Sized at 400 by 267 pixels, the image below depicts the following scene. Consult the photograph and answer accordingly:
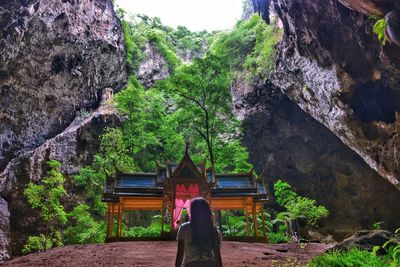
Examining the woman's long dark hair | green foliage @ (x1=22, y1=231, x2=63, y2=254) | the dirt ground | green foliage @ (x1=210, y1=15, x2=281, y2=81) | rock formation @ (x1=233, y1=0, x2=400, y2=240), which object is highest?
green foliage @ (x1=210, y1=15, x2=281, y2=81)

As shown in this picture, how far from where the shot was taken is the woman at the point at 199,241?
151 inches

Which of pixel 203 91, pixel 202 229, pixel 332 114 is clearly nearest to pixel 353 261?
pixel 202 229

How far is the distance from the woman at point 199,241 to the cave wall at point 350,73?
7.98 metres

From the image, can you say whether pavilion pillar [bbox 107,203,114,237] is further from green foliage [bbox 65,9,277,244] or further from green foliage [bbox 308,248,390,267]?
green foliage [bbox 308,248,390,267]

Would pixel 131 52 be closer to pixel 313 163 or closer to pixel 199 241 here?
pixel 313 163

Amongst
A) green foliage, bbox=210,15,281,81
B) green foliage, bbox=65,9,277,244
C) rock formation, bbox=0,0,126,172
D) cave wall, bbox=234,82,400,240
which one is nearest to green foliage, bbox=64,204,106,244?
green foliage, bbox=65,9,277,244

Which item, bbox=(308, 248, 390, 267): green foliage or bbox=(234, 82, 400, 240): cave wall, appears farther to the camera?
bbox=(234, 82, 400, 240): cave wall

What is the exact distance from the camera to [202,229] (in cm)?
393

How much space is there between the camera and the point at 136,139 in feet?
71.2

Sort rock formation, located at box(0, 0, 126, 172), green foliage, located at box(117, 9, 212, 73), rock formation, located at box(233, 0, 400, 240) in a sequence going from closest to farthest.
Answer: rock formation, located at box(233, 0, 400, 240) → rock formation, located at box(0, 0, 126, 172) → green foliage, located at box(117, 9, 212, 73)

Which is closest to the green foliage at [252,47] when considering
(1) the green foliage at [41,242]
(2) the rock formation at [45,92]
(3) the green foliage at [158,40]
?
(2) the rock formation at [45,92]

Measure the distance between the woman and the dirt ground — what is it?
3718 millimetres

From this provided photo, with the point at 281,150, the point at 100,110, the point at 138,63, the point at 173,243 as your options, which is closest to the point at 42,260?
the point at 173,243

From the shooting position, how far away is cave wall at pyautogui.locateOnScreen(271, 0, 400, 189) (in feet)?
36.5
